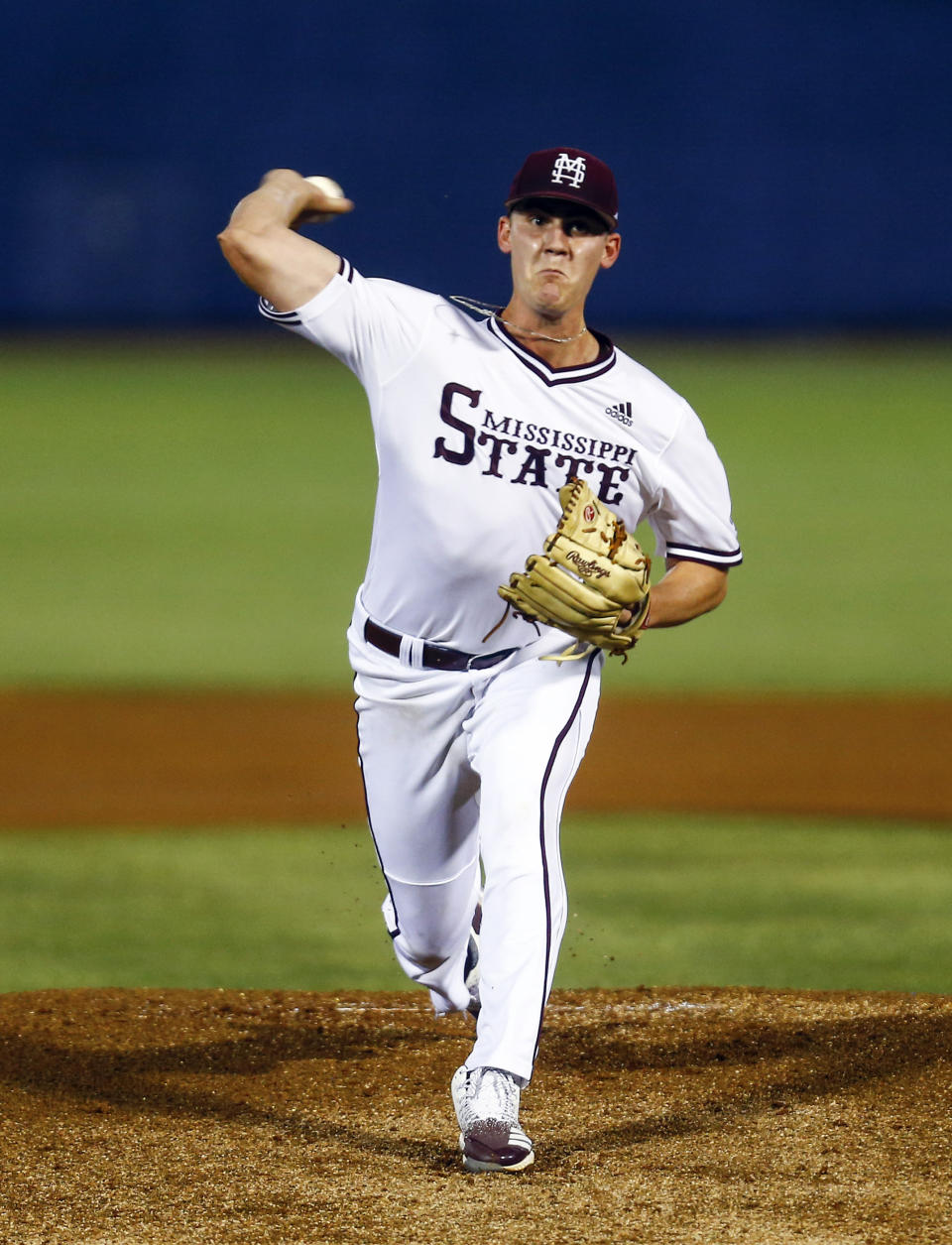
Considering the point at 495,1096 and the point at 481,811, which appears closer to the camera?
the point at 495,1096

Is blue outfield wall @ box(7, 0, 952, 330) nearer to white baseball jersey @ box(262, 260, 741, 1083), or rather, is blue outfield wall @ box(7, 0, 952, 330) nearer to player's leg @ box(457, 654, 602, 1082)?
white baseball jersey @ box(262, 260, 741, 1083)

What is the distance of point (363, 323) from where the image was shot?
158 inches

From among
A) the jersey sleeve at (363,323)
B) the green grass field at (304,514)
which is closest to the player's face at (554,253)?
the jersey sleeve at (363,323)

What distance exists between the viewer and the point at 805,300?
26.9 m

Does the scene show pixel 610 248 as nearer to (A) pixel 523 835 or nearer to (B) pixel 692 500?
(B) pixel 692 500

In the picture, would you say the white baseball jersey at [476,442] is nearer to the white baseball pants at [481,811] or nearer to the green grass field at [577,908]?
the white baseball pants at [481,811]

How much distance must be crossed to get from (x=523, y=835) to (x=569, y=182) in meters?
1.45

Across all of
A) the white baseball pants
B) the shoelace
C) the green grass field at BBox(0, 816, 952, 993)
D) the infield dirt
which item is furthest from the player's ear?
the green grass field at BBox(0, 816, 952, 993)

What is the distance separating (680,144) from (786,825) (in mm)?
20448

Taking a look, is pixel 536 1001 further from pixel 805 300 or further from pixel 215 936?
pixel 805 300

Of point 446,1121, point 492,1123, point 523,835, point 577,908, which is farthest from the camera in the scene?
point 577,908

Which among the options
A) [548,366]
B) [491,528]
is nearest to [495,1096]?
[491,528]

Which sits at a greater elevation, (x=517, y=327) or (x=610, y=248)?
(x=610, y=248)

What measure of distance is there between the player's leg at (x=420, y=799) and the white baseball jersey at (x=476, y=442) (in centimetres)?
15
